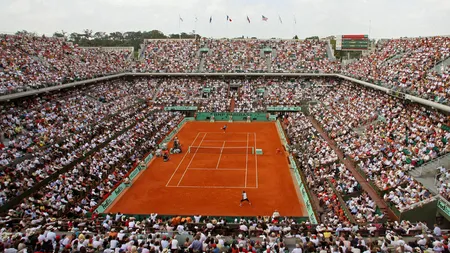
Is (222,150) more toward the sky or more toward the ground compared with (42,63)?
more toward the ground

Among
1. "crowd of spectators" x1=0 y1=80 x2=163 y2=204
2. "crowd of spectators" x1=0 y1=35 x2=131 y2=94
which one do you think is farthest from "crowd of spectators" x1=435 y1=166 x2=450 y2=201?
"crowd of spectators" x1=0 y1=35 x2=131 y2=94

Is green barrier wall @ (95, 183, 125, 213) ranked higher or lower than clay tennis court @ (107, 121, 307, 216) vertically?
higher

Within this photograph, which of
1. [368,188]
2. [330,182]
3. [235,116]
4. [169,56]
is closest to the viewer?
[368,188]

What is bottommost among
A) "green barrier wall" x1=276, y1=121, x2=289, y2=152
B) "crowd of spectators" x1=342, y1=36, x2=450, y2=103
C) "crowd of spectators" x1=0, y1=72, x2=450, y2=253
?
"green barrier wall" x1=276, y1=121, x2=289, y2=152

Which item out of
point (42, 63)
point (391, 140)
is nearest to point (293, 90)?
point (391, 140)

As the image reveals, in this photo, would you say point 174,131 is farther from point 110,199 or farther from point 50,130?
point 110,199

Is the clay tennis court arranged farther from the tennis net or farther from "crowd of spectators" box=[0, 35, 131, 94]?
"crowd of spectators" box=[0, 35, 131, 94]

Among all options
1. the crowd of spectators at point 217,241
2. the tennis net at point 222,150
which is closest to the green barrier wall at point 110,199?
the crowd of spectators at point 217,241
